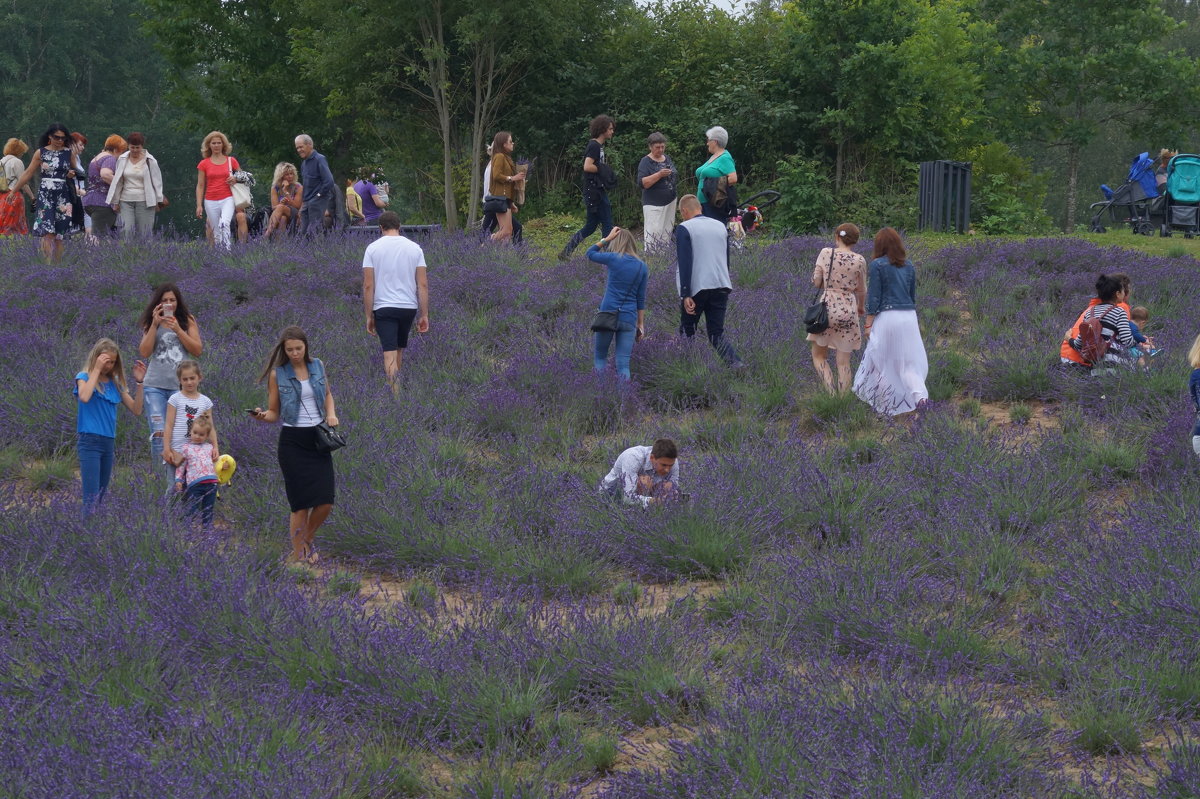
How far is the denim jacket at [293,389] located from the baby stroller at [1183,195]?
14.3m

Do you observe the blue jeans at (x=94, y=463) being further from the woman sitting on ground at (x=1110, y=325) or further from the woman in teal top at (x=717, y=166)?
the woman in teal top at (x=717, y=166)

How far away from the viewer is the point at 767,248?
580 inches

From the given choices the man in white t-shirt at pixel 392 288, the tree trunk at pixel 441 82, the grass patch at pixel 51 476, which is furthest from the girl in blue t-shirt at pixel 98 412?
the tree trunk at pixel 441 82

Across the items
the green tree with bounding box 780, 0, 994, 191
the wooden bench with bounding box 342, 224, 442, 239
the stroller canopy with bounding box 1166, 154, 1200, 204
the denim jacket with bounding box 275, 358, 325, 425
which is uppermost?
the green tree with bounding box 780, 0, 994, 191

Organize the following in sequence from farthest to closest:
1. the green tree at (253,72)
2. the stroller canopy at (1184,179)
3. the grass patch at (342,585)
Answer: the green tree at (253,72) → the stroller canopy at (1184,179) → the grass patch at (342,585)

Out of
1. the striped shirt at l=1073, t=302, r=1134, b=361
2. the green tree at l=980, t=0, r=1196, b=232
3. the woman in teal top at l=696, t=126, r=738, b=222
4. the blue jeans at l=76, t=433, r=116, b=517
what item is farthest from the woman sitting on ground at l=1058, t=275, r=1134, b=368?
the green tree at l=980, t=0, r=1196, b=232

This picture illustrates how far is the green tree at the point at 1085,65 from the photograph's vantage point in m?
30.0

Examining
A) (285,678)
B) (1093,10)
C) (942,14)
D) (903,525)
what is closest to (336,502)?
(285,678)

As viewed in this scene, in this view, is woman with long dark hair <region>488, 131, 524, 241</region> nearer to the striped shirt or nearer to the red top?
the red top

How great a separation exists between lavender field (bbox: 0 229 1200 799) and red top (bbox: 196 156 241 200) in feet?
14.2

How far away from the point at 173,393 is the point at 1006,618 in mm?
5100

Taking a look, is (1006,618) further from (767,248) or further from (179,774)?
(767,248)

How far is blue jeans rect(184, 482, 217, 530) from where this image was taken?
24.4 ft

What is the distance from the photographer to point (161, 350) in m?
8.23
